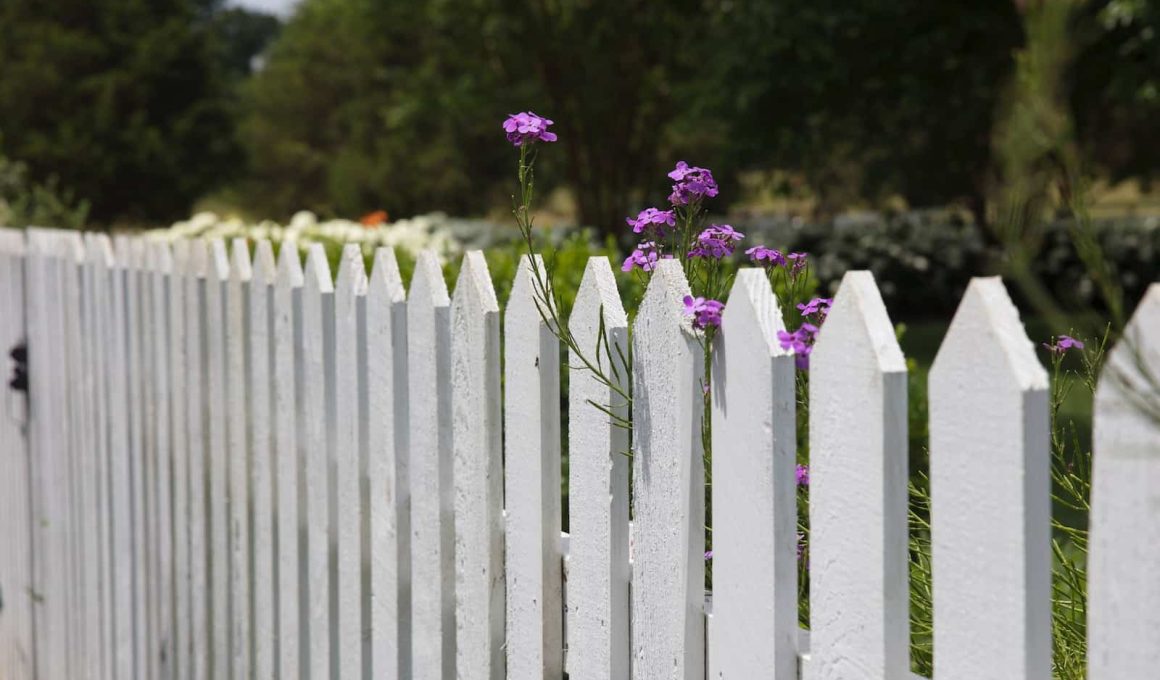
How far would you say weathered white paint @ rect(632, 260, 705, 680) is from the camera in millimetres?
1482

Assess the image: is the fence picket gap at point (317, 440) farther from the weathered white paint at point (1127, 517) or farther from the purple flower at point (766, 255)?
the weathered white paint at point (1127, 517)

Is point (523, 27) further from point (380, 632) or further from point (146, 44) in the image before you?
point (146, 44)

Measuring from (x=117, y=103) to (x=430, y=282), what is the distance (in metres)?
36.8

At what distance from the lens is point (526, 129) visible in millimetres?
1718

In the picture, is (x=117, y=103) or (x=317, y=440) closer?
(x=317, y=440)

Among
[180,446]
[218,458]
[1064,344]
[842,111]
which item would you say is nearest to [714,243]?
[1064,344]

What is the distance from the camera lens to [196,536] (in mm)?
3078

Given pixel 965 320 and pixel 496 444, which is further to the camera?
pixel 496 444

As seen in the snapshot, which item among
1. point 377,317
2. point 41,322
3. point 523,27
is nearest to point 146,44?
point 523,27

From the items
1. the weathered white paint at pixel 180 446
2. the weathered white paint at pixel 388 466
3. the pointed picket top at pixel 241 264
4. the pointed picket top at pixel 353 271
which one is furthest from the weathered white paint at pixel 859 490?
the weathered white paint at pixel 180 446

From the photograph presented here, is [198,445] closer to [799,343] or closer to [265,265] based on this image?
[265,265]

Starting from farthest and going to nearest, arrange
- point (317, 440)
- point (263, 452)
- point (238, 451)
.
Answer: point (238, 451) → point (263, 452) → point (317, 440)

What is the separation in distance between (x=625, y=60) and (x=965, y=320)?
17.0 m

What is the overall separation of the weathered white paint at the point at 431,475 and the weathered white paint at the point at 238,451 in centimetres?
82
